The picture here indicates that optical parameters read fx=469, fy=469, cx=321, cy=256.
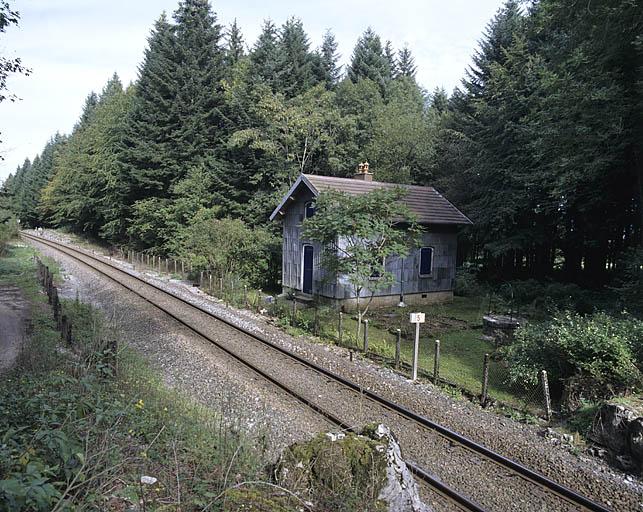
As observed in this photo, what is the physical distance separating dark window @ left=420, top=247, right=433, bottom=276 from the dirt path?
49.3ft

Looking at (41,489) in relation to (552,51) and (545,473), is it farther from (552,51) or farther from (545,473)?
(552,51)

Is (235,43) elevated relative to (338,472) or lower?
elevated

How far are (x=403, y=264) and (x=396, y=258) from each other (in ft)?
2.06

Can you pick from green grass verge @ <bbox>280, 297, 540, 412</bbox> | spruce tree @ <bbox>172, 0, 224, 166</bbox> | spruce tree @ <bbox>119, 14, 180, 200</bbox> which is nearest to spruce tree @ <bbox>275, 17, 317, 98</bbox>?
spruce tree @ <bbox>172, 0, 224, 166</bbox>

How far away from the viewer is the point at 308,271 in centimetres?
2019

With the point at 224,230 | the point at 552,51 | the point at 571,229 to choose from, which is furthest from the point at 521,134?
the point at 224,230

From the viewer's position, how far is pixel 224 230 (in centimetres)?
2258

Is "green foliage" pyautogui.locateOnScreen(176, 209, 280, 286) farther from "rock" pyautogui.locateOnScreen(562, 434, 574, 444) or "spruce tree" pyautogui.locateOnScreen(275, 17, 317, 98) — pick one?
"rock" pyautogui.locateOnScreen(562, 434, 574, 444)

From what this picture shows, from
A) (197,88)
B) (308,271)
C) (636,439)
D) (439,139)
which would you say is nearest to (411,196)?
(308,271)

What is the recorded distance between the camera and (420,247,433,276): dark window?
819 inches

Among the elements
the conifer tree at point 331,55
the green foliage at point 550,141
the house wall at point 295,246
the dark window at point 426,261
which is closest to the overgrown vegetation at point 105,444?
the house wall at point 295,246

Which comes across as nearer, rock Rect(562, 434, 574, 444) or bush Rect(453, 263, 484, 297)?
Answer: rock Rect(562, 434, 574, 444)

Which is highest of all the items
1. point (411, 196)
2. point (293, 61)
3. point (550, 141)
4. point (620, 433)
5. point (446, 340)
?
point (293, 61)

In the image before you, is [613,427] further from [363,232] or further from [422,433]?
[363,232]
